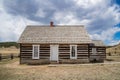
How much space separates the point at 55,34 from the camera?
28984 millimetres

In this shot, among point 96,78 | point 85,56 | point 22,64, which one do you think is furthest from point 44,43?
point 96,78

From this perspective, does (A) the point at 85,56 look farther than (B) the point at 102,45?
No

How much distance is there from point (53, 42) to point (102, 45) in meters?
10.00

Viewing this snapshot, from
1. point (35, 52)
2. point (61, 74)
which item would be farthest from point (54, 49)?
point (61, 74)

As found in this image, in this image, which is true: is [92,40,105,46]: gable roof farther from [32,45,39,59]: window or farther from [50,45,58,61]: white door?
[32,45,39,59]: window

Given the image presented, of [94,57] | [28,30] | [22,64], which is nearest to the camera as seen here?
[22,64]

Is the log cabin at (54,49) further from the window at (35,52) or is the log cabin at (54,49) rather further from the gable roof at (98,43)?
the gable roof at (98,43)

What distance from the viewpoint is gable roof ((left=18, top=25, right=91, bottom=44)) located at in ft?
89.8

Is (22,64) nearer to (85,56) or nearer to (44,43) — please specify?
(44,43)

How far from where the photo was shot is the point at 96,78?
15.4 meters

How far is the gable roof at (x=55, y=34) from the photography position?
27375 mm

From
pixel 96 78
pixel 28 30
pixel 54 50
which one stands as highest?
pixel 28 30

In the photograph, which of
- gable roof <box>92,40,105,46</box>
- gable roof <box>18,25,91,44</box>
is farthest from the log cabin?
gable roof <box>92,40,105,46</box>

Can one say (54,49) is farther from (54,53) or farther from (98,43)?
(98,43)
